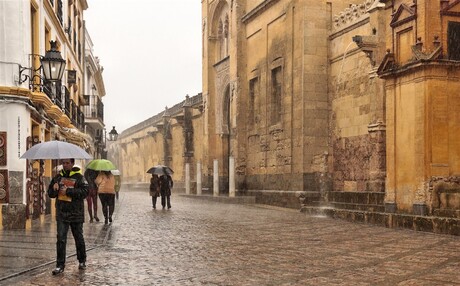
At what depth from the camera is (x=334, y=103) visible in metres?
21.4

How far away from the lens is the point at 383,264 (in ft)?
26.6

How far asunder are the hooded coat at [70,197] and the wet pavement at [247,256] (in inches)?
26.0

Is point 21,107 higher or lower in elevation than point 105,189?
higher

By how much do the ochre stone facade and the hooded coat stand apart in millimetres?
7512

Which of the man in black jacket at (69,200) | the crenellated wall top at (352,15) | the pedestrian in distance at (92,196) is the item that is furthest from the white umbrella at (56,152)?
the crenellated wall top at (352,15)

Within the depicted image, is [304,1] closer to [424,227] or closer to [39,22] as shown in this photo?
[39,22]

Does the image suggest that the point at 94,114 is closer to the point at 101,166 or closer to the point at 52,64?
the point at 101,166

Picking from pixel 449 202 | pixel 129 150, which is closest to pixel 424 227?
pixel 449 202

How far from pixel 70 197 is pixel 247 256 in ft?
8.81

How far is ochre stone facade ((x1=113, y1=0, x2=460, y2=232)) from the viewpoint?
13070 mm

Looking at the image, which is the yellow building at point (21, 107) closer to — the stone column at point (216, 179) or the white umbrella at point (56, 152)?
the white umbrella at point (56, 152)

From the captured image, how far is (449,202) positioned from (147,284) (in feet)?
25.3

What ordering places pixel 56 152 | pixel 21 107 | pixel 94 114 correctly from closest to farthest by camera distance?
pixel 56 152 < pixel 21 107 < pixel 94 114

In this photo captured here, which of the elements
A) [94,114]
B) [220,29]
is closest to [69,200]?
[220,29]
